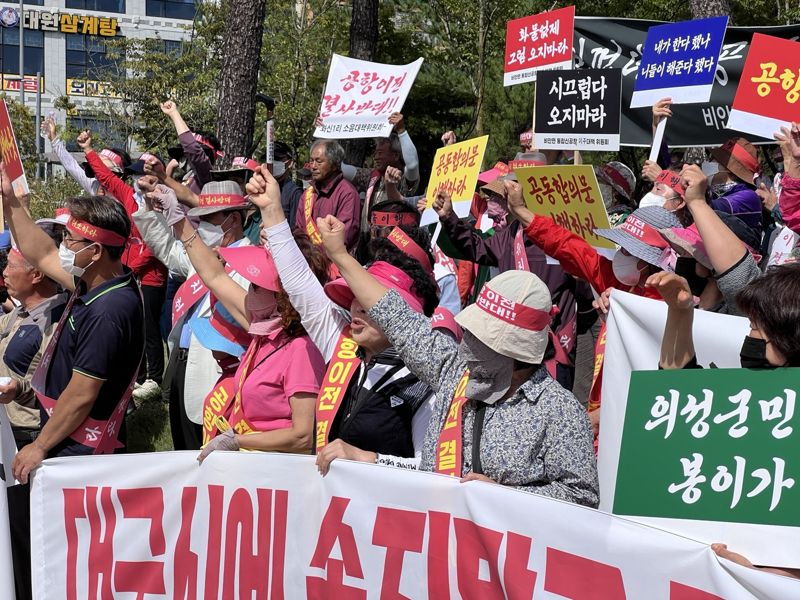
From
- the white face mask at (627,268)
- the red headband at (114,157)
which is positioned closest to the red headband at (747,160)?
the white face mask at (627,268)

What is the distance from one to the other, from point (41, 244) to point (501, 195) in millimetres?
3391

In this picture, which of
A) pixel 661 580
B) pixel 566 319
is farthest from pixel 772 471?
pixel 566 319

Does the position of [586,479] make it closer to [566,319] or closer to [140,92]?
[566,319]

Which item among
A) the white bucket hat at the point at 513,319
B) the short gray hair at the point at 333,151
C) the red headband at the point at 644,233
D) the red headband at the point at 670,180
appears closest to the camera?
the white bucket hat at the point at 513,319

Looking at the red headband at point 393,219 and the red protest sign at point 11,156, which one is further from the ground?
the red protest sign at point 11,156

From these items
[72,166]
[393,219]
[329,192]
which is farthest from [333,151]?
[72,166]

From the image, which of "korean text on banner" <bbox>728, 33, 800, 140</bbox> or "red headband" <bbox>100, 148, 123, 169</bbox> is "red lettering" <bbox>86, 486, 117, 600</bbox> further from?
Answer: "red headband" <bbox>100, 148, 123, 169</bbox>

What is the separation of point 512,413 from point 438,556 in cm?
53

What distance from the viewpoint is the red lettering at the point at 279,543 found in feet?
12.9

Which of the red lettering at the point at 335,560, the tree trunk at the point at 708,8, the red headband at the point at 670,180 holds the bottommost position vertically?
the red lettering at the point at 335,560

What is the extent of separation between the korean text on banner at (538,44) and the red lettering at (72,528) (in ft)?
14.5

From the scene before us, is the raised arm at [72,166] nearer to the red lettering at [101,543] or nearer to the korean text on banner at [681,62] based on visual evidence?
the korean text on banner at [681,62]

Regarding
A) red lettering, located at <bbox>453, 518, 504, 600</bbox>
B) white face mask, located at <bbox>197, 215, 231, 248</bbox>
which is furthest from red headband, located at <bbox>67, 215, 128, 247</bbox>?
red lettering, located at <bbox>453, 518, 504, 600</bbox>

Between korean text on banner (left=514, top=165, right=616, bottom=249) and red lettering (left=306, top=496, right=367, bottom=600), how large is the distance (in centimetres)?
236
